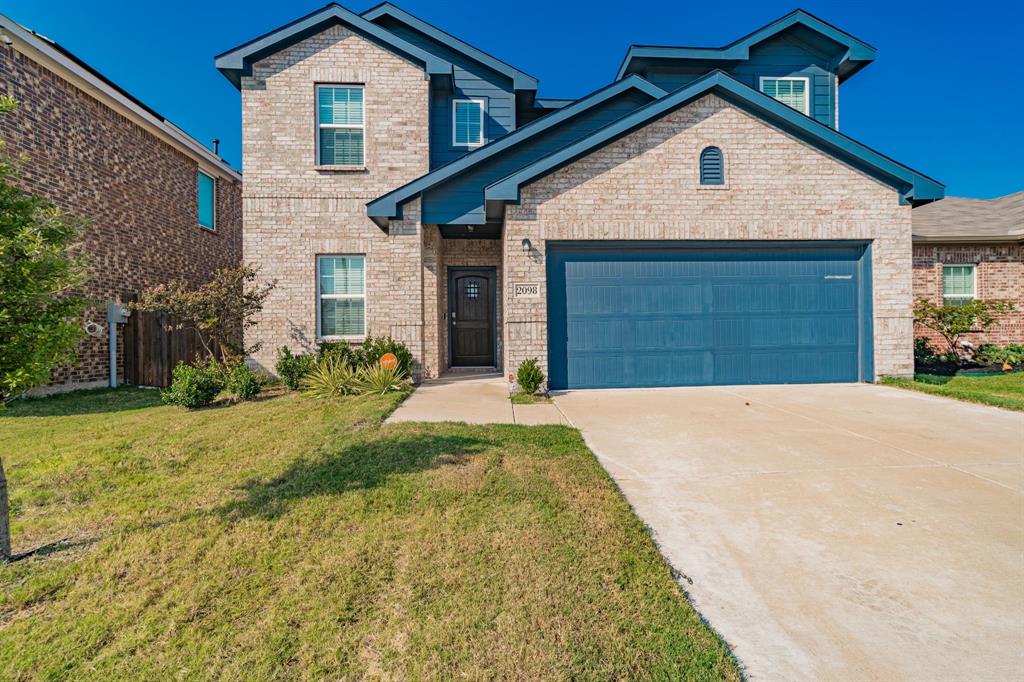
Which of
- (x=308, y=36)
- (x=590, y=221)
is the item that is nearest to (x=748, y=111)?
(x=590, y=221)

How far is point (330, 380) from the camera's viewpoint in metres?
8.29

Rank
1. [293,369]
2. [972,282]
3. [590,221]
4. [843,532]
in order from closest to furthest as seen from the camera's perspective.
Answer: [843,532] < [590,221] < [293,369] < [972,282]

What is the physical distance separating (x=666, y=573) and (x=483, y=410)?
447cm

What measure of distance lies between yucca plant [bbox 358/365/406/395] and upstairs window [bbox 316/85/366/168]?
16.2 ft

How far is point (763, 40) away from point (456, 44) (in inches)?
304

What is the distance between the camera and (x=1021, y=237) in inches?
441

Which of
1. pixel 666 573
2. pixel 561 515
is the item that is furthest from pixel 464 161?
pixel 666 573

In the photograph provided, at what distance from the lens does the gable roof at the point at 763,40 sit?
11375 millimetres

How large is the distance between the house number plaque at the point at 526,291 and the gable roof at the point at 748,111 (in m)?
1.57

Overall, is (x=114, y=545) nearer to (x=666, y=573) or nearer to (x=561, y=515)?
(x=561, y=515)

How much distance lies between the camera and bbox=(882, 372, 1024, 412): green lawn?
6.97 metres

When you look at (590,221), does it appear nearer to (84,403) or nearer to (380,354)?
(380,354)

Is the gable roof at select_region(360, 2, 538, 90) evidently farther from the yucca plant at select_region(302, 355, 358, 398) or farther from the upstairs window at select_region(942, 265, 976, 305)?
the upstairs window at select_region(942, 265, 976, 305)

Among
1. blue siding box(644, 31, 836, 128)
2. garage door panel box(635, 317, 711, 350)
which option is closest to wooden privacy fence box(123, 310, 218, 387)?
garage door panel box(635, 317, 711, 350)
